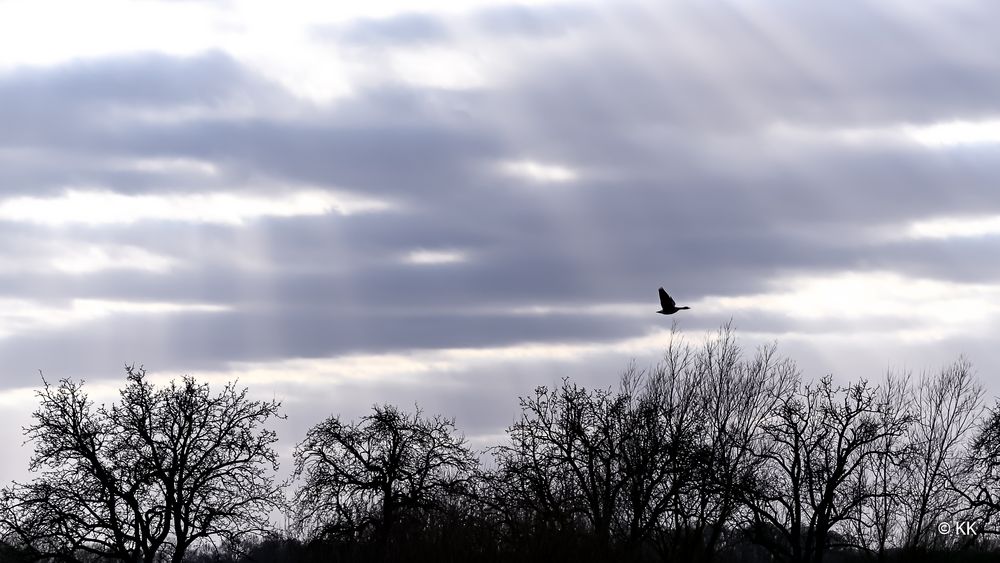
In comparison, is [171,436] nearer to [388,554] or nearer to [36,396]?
[36,396]

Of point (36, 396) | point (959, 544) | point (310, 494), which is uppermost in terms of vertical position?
point (36, 396)

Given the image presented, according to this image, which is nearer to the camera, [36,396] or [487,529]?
[487,529]

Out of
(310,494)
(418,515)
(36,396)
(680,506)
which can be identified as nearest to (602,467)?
(680,506)

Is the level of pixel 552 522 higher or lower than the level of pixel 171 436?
lower

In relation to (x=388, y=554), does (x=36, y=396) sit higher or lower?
higher

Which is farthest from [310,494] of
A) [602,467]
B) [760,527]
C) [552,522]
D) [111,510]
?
[552,522]

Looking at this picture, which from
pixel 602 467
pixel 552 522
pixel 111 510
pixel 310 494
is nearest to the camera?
pixel 552 522

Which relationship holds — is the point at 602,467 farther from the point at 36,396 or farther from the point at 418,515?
the point at 36,396

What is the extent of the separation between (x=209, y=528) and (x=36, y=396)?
833cm

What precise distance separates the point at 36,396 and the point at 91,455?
10.5 feet

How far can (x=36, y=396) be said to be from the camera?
155 ft

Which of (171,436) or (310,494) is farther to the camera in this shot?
(310,494)

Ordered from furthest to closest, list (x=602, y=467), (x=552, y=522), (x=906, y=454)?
(x=906, y=454), (x=602, y=467), (x=552, y=522)

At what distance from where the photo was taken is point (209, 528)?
48.3 meters
